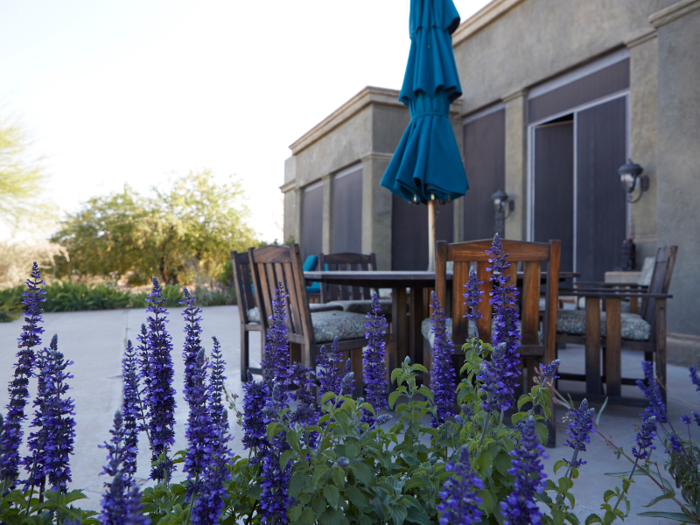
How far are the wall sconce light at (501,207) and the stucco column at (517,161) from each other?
2.5 inches

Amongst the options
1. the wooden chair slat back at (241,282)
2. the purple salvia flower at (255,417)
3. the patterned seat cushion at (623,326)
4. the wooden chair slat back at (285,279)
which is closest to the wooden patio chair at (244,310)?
the wooden chair slat back at (241,282)

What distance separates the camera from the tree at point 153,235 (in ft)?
41.9

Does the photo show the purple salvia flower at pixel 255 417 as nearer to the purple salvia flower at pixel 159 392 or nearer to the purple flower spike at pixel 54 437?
the purple salvia flower at pixel 159 392

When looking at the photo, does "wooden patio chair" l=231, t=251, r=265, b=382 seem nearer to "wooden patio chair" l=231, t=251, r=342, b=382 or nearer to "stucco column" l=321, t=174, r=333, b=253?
"wooden patio chair" l=231, t=251, r=342, b=382

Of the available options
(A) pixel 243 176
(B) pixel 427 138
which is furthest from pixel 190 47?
(B) pixel 427 138

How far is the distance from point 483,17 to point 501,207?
3078 millimetres

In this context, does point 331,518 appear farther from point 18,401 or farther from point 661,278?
point 661,278

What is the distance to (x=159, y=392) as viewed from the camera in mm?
967

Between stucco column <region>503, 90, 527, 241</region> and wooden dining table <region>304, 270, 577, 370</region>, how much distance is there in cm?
358

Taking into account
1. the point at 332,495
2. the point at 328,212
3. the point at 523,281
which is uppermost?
the point at 328,212

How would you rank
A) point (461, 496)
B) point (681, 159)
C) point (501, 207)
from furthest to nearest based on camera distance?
Result: 1. point (501, 207)
2. point (681, 159)
3. point (461, 496)

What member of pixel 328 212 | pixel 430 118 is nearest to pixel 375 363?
pixel 430 118

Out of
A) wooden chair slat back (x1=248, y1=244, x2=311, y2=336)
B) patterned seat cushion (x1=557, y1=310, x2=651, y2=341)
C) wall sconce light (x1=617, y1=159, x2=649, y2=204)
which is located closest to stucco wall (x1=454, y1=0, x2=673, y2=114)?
wall sconce light (x1=617, y1=159, x2=649, y2=204)

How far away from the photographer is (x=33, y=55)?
60.6 ft
